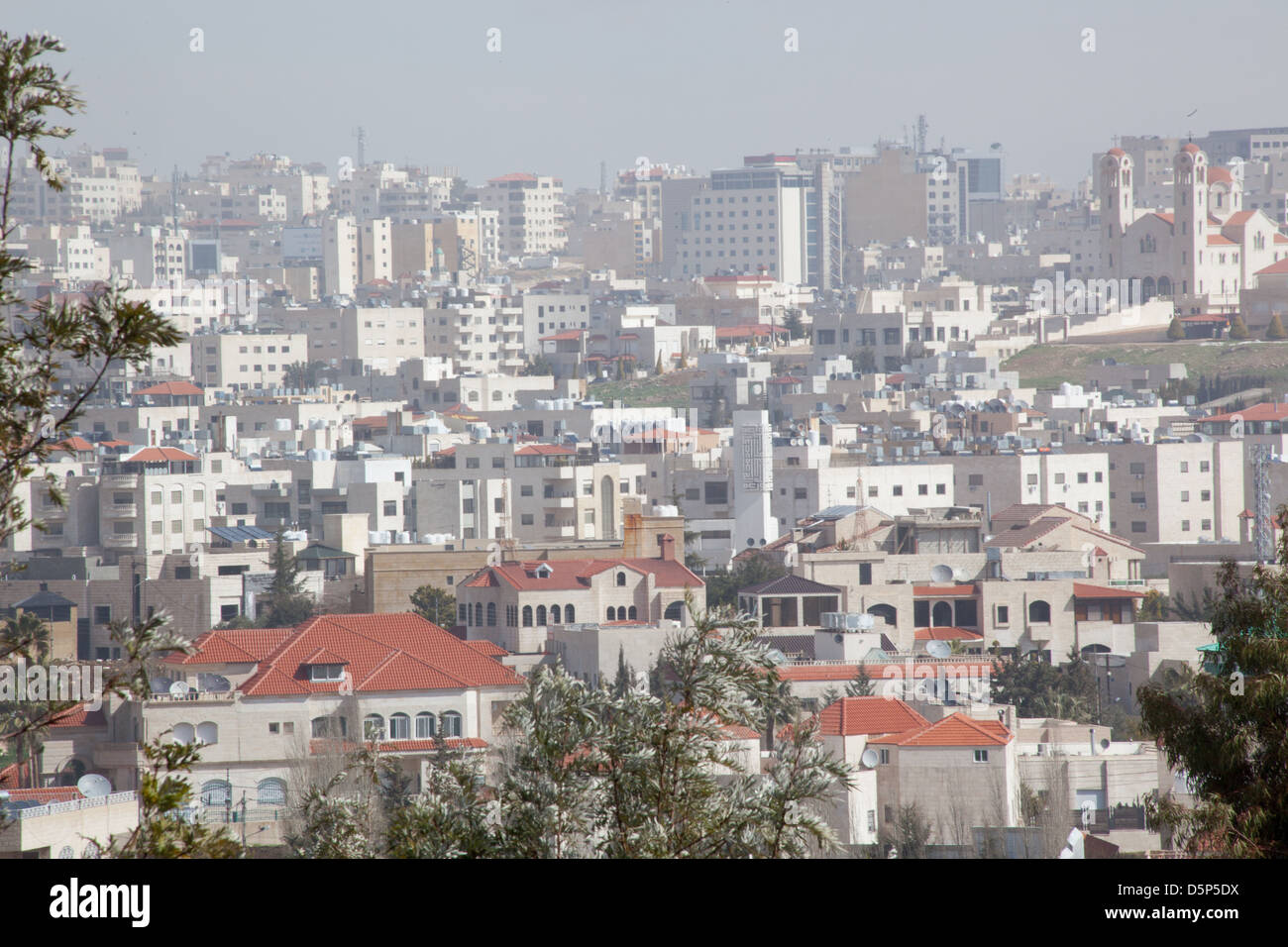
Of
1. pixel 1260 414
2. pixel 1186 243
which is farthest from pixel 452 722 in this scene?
pixel 1186 243

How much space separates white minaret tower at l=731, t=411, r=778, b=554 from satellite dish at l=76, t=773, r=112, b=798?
17.6m

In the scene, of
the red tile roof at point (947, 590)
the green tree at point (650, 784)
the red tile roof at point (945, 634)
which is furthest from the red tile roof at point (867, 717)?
the green tree at point (650, 784)

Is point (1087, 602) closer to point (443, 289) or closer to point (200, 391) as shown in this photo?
point (200, 391)

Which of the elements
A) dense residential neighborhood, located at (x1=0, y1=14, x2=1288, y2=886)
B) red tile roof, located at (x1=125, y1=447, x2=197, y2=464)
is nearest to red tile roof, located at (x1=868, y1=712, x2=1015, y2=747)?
dense residential neighborhood, located at (x1=0, y1=14, x2=1288, y2=886)

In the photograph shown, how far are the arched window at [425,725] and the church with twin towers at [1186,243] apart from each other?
133 ft

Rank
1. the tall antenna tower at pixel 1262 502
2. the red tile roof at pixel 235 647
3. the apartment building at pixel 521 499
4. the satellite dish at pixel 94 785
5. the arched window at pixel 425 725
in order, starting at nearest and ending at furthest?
the satellite dish at pixel 94 785, the arched window at pixel 425 725, the red tile roof at pixel 235 647, the tall antenna tower at pixel 1262 502, the apartment building at pixel 521 499

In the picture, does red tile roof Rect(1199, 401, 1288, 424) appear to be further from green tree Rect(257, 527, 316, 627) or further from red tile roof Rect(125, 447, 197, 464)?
green tree Rect(257, 527, 316, 627)

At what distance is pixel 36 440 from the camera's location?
4066 millimetres

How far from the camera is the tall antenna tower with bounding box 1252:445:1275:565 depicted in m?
26.3

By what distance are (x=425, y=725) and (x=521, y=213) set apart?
8037 centimetres

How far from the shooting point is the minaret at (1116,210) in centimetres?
5817

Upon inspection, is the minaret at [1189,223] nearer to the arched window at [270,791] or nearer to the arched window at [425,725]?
the arched window at [425,725]

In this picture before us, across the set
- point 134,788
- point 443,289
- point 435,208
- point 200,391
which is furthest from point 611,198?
point 134,788

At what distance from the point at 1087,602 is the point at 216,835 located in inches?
842
